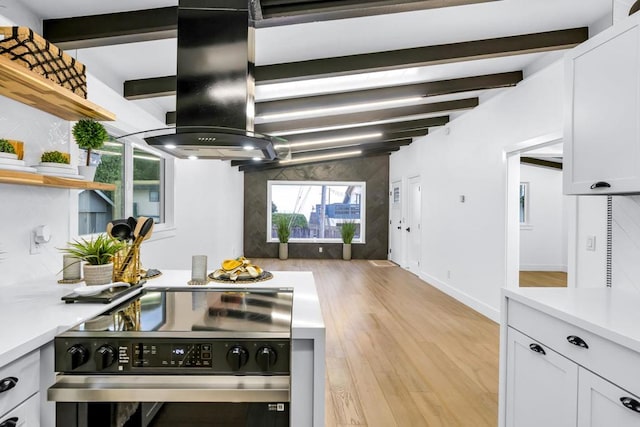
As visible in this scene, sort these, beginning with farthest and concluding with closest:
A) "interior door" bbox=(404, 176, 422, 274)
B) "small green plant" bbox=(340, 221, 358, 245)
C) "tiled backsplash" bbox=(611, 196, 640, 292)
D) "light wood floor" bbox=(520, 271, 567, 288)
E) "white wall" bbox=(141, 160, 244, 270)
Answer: "small green plant" bbox=(340, 221, 358, 245), "interior door" bbox=(404, 176, 422, 274), "light wood floor" bbox=(520, 271, 567, 288), "white wall" bbox=(141, 160, 244, 270), "tiled backsplash" bbox=(611, 196, 640, 292)

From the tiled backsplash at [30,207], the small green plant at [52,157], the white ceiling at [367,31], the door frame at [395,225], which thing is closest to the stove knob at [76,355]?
the tiled backsplash at [30,207]

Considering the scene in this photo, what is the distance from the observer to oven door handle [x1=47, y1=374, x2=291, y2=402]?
117cm

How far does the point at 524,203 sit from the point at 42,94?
8.59 meters

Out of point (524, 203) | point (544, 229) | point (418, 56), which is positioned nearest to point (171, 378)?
point (418, 56)

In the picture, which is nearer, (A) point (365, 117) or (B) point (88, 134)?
(B) point (88, 134)

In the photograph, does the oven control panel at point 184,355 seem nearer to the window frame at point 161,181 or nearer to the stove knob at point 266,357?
the stove knob at point 266,357

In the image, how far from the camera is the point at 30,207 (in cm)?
195

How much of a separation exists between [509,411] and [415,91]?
3.31 metres

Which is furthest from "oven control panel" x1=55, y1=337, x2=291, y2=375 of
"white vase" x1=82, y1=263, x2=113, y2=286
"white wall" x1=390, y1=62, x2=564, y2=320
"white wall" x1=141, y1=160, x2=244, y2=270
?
"white wall" x1=390, y1=62, x2=564, y2=320

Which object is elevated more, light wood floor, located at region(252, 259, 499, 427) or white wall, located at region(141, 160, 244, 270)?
white wall, located at region(141, 160, 244, 270)

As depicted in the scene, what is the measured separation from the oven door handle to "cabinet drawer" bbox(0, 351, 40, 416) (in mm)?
61

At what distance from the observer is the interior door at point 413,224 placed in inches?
293

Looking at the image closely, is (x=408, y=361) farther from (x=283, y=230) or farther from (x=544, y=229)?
(x=544, y=229)

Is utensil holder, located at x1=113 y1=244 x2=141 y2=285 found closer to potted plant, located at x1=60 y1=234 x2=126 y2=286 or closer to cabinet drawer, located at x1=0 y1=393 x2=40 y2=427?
potted plant, located at x1=60 y1=234 x2=126 y2=286
